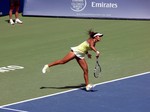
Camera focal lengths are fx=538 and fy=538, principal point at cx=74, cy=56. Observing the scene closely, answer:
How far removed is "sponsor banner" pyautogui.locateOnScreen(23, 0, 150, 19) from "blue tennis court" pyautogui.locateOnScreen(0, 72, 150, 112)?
37.4ft

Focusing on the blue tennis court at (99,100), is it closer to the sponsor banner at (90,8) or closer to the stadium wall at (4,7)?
the sponsor banner at (90,8)

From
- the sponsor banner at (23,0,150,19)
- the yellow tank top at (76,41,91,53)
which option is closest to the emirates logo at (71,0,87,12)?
the sponsor banner at (23,0,150,19)

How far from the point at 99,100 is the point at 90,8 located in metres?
14.3

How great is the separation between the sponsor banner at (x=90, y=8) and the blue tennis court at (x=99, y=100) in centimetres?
1141

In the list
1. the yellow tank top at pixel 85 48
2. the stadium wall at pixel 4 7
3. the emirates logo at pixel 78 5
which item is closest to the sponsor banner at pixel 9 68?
the yellow tank top at pixel 85 48

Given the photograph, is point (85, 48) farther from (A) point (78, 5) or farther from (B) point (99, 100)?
(A) point (78, 5)

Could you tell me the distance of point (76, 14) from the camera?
2934 cm

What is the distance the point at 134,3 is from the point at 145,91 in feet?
41.5

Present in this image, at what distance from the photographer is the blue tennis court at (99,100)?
14367 mm

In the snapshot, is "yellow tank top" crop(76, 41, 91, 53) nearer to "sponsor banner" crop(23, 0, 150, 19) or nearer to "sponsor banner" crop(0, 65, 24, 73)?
"sponsor banner" crop(0, 65, 24, 73)

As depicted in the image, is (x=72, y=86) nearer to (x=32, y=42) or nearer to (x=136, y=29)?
(x=32, y=42)

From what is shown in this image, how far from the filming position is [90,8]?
28938 mm

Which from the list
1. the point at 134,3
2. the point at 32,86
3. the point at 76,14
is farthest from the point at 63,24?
the point at 32,86

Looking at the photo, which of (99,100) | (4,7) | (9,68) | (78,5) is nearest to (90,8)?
Result: (78,5)
